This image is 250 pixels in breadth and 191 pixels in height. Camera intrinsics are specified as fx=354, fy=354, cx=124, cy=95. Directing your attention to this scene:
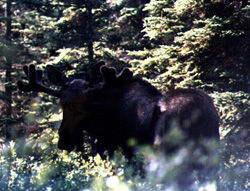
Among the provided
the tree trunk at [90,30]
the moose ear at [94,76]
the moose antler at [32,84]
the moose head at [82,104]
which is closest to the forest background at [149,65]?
the tree trunk at [90,30]

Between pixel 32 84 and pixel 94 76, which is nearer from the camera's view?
pixel 94 76

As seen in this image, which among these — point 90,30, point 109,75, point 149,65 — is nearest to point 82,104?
point 109,75

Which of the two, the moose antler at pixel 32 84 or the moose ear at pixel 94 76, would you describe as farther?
the moose antler at pixel 32 84

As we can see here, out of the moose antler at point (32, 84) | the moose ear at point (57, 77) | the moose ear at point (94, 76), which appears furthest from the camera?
the moose antler at point (32, 84)

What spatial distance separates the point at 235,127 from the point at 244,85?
1003mm

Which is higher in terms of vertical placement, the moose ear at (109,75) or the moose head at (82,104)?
the moose ear at (109,75)

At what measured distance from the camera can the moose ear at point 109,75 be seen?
4934 millimetres

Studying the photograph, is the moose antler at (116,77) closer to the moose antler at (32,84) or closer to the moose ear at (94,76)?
the moose ear at (94,76)

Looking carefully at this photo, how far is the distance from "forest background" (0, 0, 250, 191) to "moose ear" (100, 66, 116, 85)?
1166 millimetres

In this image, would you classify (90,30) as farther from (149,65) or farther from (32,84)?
(32,84)

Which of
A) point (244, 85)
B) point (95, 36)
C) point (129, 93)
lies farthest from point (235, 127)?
point (95, 36)

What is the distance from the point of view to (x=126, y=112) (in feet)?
15.8

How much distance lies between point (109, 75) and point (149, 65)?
499cm

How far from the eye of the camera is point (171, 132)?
362cm
